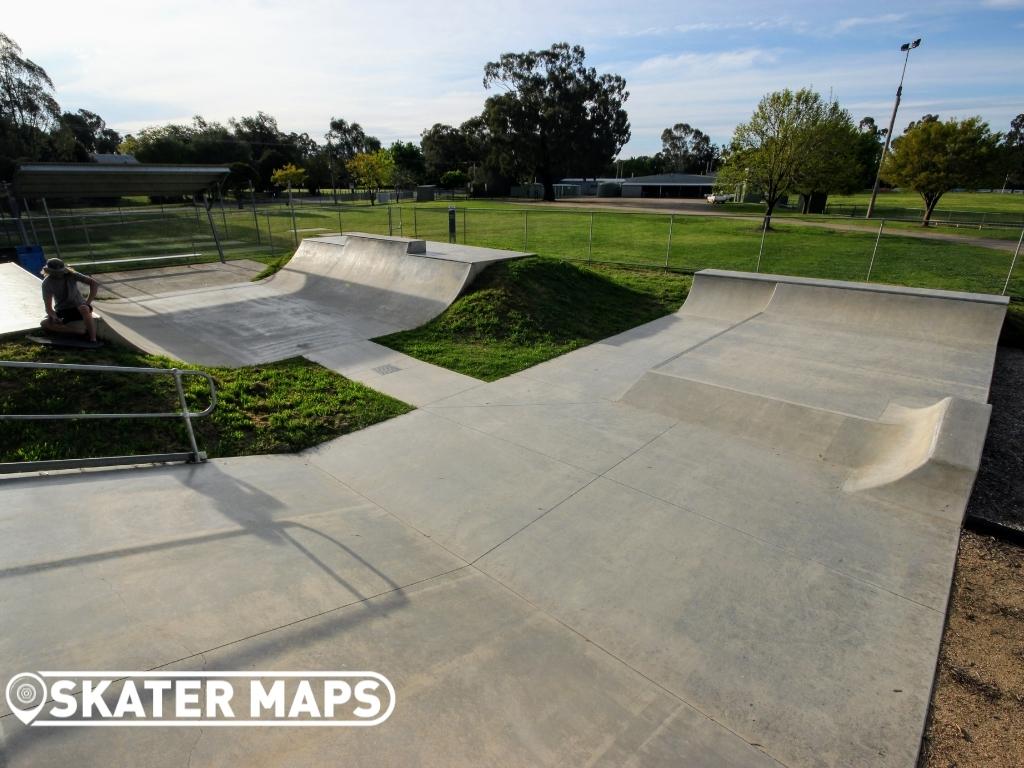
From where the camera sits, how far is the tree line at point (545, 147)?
30.1 metres

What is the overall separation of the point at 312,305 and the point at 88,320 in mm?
6430

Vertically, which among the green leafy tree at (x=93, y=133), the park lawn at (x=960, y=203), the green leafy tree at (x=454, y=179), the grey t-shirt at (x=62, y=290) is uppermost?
the green leafy tree at (x=93, y=133)

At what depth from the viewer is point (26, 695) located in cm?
253

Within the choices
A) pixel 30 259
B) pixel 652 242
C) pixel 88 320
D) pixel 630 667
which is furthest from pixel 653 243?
pixel 630 667

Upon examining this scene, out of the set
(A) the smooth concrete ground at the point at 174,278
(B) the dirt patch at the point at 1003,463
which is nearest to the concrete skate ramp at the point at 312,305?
(A) the smooth concrete ground at the point at 174,278

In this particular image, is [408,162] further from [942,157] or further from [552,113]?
[942,157]

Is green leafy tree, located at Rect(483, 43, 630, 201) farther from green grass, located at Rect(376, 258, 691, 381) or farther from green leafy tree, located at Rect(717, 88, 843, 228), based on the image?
green grass, located at Rect(376, 258, 691, 381)

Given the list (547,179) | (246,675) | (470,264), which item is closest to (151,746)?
(246,675)

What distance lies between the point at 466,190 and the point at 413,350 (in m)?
74.2

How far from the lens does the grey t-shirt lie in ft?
22.6

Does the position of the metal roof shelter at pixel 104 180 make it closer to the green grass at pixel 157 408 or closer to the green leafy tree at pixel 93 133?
the green grass at pixel 157 408

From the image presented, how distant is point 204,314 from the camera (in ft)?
41.4

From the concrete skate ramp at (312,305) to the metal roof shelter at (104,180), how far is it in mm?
4462

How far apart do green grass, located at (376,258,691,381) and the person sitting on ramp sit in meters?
4.71
